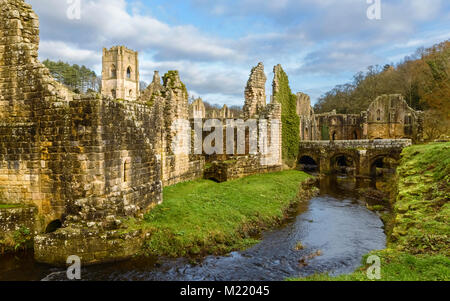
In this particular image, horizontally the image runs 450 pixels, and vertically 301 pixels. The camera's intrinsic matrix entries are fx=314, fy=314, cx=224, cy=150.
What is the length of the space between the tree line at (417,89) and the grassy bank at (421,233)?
1577 cm

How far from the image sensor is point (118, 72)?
6359cm

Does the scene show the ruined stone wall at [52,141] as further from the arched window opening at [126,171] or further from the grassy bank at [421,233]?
the grassy bank at [421,233]

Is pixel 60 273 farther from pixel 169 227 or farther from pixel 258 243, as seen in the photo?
pixel 258 243

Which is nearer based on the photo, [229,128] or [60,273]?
[60,273]

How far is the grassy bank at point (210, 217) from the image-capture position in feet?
28.3

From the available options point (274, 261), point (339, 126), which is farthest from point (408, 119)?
point (274, 261)

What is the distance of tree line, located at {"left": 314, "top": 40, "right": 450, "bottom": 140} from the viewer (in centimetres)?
2733

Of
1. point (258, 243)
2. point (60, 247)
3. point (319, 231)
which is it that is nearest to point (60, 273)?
point (60, 247)

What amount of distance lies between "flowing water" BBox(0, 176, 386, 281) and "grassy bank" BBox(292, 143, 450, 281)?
123cm

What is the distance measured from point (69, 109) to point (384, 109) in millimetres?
40679

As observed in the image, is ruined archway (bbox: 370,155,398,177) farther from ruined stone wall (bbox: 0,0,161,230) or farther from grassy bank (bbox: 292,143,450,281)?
ruined stone wall (bbox: 0,0,161,230)

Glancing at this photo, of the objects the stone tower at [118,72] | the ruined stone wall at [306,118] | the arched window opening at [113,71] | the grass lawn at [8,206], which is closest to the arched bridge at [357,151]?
the ruined stone wall at [306,118]
